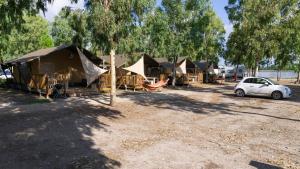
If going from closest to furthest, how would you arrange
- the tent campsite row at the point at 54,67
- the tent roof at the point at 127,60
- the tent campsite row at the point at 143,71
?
the tent campsite row at the point at 54,67
the tent campsite row at the point at 143,71
the tent roof at the point at 127,60

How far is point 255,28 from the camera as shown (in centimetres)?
2502

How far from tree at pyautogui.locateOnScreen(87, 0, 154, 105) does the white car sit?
33.2ft

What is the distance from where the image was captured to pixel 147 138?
9.17 metres

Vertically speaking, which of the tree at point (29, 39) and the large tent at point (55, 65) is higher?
the tree at point (29, 39)

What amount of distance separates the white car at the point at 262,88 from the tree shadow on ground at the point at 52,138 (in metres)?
11.3

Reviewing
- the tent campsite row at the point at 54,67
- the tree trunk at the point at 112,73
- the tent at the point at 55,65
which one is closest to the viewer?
the tree trunk at the point at 112,73

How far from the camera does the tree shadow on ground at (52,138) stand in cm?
683

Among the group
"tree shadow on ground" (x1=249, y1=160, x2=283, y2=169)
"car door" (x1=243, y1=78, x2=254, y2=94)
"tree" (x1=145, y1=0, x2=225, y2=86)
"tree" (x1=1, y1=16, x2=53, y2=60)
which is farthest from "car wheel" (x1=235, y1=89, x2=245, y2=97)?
"tree" (x1=1, y1=16, x2=53, y2=60)

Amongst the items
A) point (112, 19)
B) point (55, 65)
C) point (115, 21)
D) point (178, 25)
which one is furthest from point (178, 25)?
point (112, 19)

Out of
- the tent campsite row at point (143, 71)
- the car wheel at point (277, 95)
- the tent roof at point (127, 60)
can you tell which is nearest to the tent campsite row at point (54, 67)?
the tent campsite row at point (143, 71)

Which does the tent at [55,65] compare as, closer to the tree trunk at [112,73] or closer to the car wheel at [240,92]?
the tree trunk at [112,73]

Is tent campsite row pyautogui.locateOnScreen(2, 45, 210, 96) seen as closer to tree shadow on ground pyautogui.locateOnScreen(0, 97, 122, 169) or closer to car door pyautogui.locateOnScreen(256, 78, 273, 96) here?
tree shadow on ground pyautogui.locateOnScreen(0, 97, 122, 169)

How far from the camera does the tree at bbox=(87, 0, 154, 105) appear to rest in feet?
45.3

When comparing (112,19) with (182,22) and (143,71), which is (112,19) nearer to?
(143,71)
